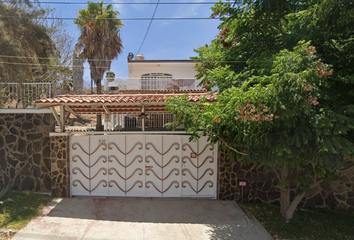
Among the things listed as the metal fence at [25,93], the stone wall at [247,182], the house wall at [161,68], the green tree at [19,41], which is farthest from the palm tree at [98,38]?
the stone wall at [247,182]

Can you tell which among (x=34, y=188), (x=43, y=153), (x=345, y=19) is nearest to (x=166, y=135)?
(x=43, y=153)

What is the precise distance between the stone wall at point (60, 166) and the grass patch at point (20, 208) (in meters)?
0.34

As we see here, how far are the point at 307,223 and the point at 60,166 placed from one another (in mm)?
6606

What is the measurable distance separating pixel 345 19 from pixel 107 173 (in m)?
6.45

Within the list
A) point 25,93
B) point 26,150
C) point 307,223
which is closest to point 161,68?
point 25,93

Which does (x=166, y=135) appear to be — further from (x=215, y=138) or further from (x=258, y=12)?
(x=258, y=12)

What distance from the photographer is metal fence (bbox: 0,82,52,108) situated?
6559 mm

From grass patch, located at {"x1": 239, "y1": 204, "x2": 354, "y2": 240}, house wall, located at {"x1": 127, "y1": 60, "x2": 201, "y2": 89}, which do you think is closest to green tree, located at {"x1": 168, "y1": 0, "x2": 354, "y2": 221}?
grass patch, located at {"x1": 239, "y1": 204, "x2": 354, "y2": 240}

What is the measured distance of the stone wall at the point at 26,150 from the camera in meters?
6.39

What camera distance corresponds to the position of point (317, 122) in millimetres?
3367

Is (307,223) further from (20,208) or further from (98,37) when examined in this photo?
(98,37)

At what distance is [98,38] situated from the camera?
14883mm

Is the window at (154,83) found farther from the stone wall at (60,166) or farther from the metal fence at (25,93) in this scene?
the stone wall at (60,166)

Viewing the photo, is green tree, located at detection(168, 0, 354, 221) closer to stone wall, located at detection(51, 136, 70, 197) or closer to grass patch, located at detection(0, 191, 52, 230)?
stone wall, located at detection(51, 136, 70, 197)
